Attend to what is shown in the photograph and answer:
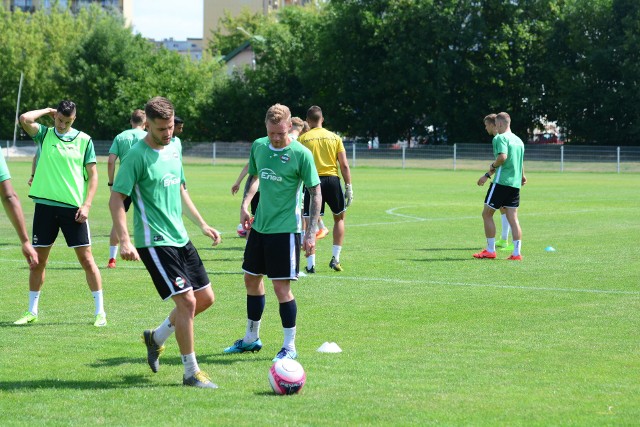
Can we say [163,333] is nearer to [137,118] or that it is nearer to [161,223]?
[161,223]

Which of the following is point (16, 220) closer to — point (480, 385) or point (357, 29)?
point (480, 385)

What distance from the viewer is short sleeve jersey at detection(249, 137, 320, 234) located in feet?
28.7

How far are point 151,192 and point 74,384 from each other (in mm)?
1532

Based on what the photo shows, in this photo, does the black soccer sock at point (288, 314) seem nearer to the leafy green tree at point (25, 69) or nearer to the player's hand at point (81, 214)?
the player's hand at point (81, 214)

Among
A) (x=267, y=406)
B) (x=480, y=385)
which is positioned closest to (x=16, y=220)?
(x=267, y=406)

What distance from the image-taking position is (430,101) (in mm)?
73312

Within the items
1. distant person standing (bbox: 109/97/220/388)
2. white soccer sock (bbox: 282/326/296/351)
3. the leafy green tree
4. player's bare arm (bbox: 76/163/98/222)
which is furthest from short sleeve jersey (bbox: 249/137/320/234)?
the leafy green tree

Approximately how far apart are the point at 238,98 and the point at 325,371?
72.0m

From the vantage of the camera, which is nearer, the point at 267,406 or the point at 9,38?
the point at 267,406

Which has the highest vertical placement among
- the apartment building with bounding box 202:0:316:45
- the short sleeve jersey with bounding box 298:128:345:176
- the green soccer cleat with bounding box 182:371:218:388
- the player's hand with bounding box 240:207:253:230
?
the apartment building with bounding box 202:0:316:45

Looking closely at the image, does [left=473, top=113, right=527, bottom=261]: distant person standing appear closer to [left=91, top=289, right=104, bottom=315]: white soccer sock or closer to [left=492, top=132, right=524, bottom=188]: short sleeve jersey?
[left=492, top=132, right=524, bottom=188]: short sleeve jersey

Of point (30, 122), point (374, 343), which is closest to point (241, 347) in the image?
point (374, 343)

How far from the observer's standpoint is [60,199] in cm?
1038

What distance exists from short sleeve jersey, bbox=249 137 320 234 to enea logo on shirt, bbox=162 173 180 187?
1.20 meters
